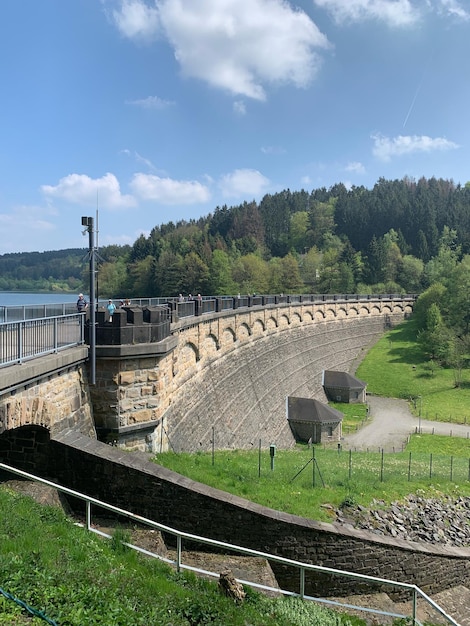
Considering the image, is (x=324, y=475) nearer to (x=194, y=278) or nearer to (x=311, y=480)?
(x=311, y=480)

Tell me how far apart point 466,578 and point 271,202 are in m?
150

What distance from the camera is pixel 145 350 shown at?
12.5m

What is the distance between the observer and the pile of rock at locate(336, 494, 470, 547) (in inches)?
512

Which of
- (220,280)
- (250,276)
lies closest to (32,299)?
(220,280)

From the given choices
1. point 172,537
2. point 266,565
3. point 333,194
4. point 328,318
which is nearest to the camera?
point 266,565

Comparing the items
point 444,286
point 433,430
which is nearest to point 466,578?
point 433,430

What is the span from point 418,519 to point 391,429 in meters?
24.7

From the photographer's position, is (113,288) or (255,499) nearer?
(255,499)

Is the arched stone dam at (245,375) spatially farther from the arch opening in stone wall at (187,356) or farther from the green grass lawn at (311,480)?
the green grass lawn at (311,480)

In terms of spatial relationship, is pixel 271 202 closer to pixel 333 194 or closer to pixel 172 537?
pixel 333 194

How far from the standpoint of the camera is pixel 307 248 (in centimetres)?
13800

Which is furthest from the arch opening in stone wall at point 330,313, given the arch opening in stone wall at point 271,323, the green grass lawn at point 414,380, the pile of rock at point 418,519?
the pile of rock at point 418,519

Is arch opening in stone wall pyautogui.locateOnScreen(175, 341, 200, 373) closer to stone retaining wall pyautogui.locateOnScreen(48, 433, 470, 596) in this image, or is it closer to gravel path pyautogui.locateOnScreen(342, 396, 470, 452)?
stone retaining wall pyautogui.locateOnScreen(48, 433, 470, 596)

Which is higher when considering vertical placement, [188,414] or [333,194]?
[333,194]
